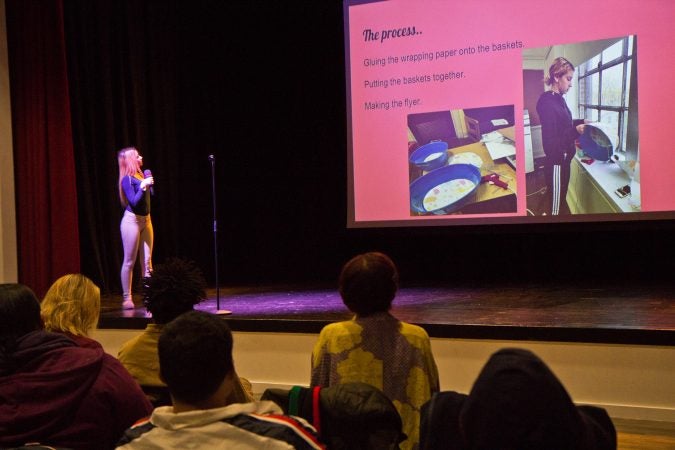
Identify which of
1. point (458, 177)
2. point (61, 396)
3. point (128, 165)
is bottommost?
point (61, 396)

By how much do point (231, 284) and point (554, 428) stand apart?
6206 millimetres

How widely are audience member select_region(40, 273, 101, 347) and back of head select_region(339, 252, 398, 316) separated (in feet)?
2.38

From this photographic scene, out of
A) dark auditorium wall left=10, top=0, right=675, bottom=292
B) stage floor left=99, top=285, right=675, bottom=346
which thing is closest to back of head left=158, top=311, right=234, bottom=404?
stage floor left=99, top=285, right=675, bottom=346

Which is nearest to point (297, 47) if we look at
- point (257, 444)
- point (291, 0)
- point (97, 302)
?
point (291, 0)

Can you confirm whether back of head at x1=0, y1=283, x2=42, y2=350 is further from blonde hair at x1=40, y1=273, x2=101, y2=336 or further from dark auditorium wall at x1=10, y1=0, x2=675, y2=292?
dark auditorium wall at x1=10, y1=0, x2=675, y2=292

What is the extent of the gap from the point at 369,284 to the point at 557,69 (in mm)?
3772

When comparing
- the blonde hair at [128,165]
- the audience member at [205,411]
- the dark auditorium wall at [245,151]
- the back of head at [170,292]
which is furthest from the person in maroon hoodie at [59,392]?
the dark auditorium wall at [245,151]

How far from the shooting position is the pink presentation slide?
195 inches

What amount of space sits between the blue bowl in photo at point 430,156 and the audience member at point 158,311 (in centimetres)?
357

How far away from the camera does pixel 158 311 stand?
85.5 inches

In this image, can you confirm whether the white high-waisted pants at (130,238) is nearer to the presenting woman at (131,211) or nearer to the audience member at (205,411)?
the presenting woman at (131,211)

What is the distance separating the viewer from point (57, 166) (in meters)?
5.86

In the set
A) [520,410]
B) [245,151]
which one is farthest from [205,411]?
[245,151]

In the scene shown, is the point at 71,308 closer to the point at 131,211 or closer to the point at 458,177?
the point at 131,211
